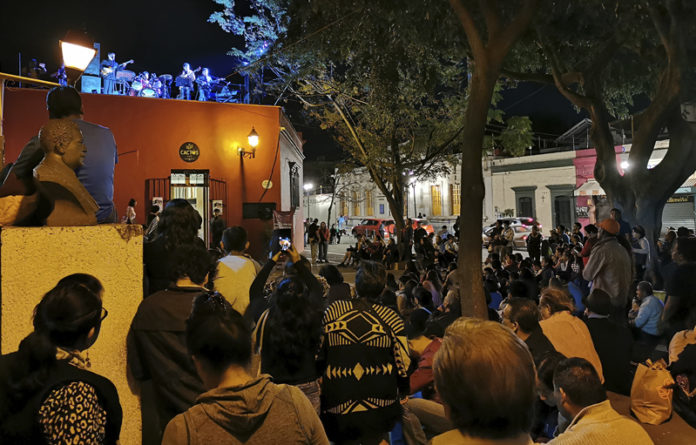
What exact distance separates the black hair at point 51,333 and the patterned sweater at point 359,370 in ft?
5.16

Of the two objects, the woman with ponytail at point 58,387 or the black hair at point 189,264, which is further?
the black hair at point 189,264

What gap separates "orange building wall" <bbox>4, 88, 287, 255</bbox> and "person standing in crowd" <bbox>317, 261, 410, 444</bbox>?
11.4 m

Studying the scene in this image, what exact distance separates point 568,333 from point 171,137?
1257cm

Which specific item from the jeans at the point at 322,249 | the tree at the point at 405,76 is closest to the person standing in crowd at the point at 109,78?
the tree at the point at 405,76

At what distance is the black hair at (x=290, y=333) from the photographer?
2.95 m

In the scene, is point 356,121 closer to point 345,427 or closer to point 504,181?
point 345,427

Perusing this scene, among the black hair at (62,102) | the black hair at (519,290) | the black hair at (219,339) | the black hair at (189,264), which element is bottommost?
the black hair at (519,290)

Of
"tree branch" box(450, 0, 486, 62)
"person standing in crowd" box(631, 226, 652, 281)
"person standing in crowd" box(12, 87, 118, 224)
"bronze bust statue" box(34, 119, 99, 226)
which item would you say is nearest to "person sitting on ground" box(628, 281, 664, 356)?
"tree branch" box(450, 0, 486, 62)

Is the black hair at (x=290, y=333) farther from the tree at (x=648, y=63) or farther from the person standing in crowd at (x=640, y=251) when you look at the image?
the tree at (x=648, y=63)

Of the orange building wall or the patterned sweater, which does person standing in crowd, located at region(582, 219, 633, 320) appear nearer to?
the patterned sweater

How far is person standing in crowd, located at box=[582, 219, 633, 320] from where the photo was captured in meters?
6.72

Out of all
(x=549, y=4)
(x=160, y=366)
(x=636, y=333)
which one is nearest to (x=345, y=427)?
(x=160, y=366)

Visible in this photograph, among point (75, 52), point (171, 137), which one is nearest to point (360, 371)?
point (75, 52)

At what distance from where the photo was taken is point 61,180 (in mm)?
2273
